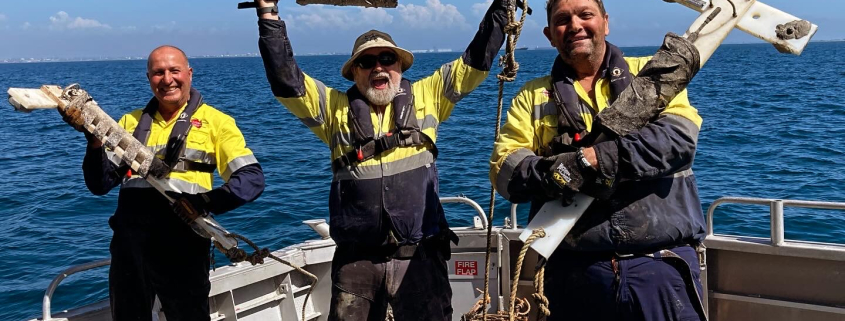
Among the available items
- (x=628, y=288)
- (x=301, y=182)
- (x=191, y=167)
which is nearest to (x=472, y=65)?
(x=628, y=288)

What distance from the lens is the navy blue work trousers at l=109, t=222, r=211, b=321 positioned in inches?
165

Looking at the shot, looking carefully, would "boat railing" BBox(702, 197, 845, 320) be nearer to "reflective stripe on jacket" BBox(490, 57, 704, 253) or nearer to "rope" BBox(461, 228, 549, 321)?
"rope" BBox(461, 228, 549, 321)

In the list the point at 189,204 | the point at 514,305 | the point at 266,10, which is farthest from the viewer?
the point at 189,204

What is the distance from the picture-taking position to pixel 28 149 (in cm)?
2283

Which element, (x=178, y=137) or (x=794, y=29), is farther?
(x=178, y=137)

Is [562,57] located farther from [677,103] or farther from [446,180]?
[446,180]

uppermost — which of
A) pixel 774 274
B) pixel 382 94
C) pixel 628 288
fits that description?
pixel 382 94

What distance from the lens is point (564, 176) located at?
111 inches

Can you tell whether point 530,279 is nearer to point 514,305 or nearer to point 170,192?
point 514,305

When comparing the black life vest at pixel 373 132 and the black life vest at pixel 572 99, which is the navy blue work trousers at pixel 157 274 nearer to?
the black life vest at pixel 373 132

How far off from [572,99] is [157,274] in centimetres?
255

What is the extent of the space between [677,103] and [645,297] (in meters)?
0.78

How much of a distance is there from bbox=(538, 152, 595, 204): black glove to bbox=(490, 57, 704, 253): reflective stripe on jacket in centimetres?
6

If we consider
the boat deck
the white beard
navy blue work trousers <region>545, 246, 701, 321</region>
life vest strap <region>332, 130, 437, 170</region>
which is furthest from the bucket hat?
the boat deck
